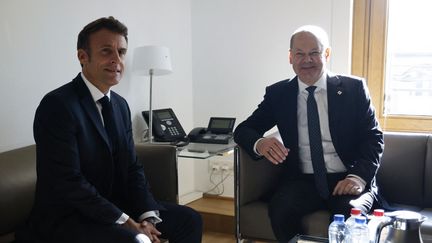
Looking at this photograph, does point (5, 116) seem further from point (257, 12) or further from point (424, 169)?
point (424, 169)

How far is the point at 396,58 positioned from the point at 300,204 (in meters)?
1.40

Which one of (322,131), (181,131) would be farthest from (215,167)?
(322,131)

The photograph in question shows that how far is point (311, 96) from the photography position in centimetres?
222

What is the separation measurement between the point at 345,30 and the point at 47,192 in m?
2.11

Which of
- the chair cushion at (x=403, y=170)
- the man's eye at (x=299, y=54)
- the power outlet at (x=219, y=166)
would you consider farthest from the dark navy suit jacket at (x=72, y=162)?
the power outlet at (x=219, y=166)

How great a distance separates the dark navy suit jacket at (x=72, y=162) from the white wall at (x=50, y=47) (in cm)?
65

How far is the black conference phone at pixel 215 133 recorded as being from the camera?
281 centimetres

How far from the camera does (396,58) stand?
295cm

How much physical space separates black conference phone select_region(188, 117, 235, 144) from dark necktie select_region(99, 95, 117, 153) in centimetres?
105

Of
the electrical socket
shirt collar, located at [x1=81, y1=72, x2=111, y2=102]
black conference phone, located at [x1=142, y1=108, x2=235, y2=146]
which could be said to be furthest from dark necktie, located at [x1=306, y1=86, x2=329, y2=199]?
the electrical socket

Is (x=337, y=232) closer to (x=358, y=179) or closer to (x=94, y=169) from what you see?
(x=358, y=179)

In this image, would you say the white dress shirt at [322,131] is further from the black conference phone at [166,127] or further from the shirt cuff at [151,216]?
the black conference phone at [166,127]

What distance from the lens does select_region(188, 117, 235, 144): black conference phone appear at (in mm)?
2812

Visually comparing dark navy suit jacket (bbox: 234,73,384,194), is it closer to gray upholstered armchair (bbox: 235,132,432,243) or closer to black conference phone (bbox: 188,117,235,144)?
gray upholstered armchair (bbox: 235,132,432,243)
